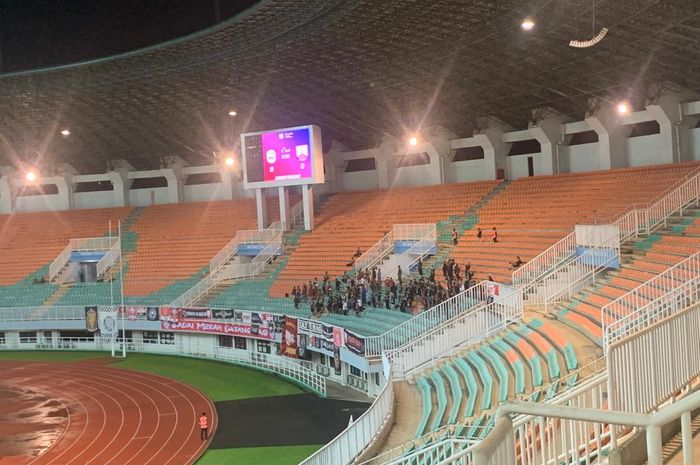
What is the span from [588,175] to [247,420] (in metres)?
19.3

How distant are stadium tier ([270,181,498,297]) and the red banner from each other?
2.82 meters

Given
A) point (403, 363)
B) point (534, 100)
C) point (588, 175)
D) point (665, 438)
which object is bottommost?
point (403, 363)

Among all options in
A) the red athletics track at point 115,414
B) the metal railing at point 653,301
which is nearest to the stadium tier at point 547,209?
the metal railing at point 653,301

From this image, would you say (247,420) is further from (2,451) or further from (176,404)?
(2,451)

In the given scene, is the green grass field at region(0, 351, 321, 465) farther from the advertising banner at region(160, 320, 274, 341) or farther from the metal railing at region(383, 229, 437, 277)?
the metal railing at region(383, 229, 437, 277)

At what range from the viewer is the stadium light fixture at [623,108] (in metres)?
32.1

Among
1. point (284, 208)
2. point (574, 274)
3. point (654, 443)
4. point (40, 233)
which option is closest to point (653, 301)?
point (654, 443)

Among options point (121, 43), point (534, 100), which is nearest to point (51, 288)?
point (121, 43)

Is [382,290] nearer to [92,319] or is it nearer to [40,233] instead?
[92,319]

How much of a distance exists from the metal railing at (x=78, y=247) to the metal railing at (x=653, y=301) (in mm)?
34867

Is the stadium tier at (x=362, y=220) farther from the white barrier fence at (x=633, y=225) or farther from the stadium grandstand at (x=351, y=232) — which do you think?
the white barrier fence at (x=633, y=225)

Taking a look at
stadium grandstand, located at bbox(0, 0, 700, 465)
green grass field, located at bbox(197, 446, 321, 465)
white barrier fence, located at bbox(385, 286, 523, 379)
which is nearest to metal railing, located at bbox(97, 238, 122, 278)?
stadium grandstand, located at bbox(0, 0, 700, 465)

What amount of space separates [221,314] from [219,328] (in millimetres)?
690

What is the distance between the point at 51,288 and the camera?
1666 inches
